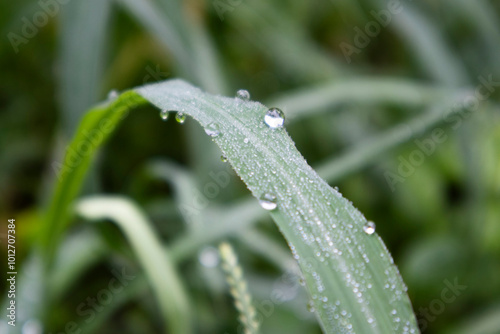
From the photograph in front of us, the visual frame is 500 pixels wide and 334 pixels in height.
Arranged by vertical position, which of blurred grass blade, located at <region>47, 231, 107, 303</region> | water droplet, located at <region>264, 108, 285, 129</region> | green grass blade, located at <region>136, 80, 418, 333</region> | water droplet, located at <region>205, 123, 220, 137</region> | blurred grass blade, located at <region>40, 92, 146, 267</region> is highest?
blurred grass blade, located at <region>40, 92, 146, 267</region>

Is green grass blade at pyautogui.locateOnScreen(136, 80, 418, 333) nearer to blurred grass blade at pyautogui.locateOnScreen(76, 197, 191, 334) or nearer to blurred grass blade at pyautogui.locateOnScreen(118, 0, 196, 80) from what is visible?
blurred grass blade at pyautogui.locateOnScreen(76, 197, 191, 334)

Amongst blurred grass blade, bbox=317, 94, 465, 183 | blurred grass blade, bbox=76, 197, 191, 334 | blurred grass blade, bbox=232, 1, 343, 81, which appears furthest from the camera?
blurred grass blade, bbox=232, 1, 343, 81

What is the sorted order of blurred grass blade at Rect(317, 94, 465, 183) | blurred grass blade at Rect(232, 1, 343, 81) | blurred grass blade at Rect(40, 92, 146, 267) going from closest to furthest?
blurred grass blade at Rect(40, 92, 146, 267) < blurred grass blade at Rect(317, 94, 465, 183) < blurred grass blade at Rect(232, 1, 343, 81)

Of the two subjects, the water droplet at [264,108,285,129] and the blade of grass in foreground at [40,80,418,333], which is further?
the water droplet at [264,108,285,129]

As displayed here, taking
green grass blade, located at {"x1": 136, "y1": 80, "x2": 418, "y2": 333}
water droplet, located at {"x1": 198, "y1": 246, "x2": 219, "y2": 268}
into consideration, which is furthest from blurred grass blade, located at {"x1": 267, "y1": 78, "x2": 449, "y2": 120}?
green grass blade, located at {"x1": 136, "y1": 80, "x2": 418, "y2": 333}

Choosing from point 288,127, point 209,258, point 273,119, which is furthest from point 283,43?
point 273,119

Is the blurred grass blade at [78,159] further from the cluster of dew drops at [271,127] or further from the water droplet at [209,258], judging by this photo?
the water droplet at [209,258]

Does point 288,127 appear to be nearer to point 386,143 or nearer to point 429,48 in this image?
point 429,48

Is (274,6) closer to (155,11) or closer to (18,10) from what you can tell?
(155,11)

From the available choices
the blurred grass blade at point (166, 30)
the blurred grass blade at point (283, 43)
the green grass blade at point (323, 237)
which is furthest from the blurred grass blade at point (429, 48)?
the green grass blade at point (323, 237)
